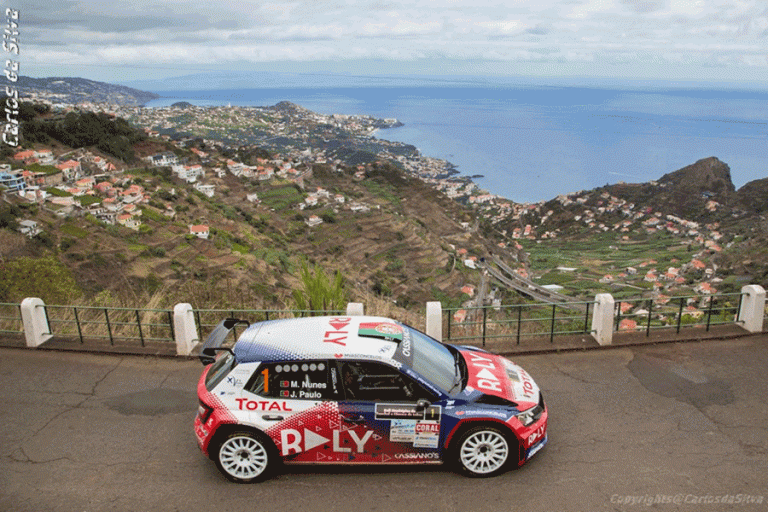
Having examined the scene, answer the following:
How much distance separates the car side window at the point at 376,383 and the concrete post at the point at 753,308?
21.3 feet

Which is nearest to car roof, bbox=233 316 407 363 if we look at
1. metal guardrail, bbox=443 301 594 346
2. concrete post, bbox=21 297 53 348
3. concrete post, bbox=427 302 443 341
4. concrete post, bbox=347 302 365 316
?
concrete post, bbox=347 302 365 316

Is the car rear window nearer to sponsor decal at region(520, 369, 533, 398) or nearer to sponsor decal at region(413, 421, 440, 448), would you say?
sponsor decal at region(413, 421, 440, 448)

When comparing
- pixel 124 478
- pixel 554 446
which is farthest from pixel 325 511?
pixel 554 446

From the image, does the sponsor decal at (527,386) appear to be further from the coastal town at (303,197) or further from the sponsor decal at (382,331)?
the coastal town at (303,197)

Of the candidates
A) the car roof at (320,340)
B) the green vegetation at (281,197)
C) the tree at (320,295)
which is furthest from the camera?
the green vegetation at (281,197)

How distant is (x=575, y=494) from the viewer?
16.5ft

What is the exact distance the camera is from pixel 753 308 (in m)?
8.55

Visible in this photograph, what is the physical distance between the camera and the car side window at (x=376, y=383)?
16.6 feet

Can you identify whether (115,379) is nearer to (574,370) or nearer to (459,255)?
(574,370)

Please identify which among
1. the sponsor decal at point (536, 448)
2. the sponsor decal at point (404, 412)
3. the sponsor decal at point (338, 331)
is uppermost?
the sponsor decal at point (338, 331)

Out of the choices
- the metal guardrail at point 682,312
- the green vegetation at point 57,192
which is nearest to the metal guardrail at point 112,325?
the metal guardrail at point 682,312

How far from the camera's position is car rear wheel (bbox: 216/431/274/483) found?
5.17 metres

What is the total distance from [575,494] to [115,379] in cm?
631

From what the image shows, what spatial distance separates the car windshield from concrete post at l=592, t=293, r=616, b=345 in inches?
129
